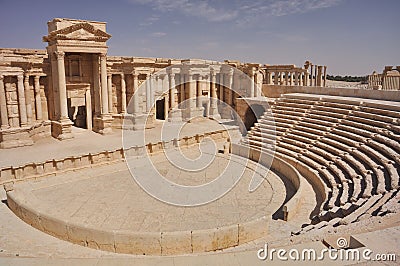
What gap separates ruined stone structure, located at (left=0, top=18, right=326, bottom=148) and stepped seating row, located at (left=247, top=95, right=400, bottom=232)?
8593 mm

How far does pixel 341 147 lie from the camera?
13.5 meters

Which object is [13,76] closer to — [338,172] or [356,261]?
[338,172]

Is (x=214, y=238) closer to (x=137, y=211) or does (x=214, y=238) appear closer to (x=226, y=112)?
(x=137, y=211)

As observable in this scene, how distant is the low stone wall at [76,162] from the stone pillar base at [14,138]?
5195 mm

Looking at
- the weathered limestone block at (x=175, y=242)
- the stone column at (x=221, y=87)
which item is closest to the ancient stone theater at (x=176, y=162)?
the weathered limestone block at (x=175, y=242)

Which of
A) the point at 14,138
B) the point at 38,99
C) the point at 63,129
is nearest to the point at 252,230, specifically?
the point at 63,129

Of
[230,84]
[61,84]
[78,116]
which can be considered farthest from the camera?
[230,84]

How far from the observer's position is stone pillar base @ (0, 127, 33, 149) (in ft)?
56.8

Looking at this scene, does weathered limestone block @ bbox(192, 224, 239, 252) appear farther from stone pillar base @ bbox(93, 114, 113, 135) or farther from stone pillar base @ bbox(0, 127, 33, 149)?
stone pillar base @ bbox(93, 114, 113, 135)

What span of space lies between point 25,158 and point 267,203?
11285 mm

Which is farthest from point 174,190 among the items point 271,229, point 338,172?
point 338,172

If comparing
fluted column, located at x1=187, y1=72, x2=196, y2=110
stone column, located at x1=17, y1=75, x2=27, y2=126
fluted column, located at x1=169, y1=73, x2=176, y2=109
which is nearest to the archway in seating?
fluted column, located at x1=187, y1=72, x2=196, y2=110

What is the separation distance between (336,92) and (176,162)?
11.8 metres

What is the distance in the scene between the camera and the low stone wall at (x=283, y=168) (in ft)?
32.7
